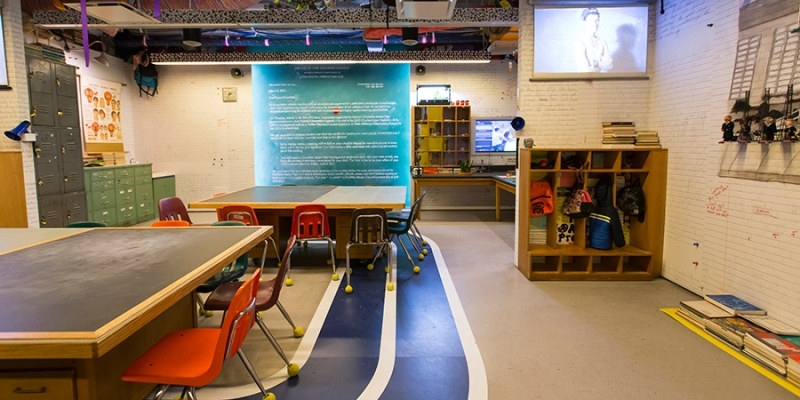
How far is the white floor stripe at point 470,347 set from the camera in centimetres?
263

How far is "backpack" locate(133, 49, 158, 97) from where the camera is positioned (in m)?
8.77

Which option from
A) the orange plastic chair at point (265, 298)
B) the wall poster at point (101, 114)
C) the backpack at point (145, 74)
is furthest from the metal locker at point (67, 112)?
the orange plastic chair at point (265, 298)

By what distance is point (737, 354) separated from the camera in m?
3.07

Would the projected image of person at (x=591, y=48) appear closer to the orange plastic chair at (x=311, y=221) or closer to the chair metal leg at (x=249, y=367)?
the orange plastic chair at (x=311, y=221)

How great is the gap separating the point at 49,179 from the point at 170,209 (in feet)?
9.57

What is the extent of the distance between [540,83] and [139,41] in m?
7.56

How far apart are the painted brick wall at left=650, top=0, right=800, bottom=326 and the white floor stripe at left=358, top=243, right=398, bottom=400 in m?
2.95

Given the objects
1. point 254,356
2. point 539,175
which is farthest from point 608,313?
point 254,356

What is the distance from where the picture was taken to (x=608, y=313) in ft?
12.6

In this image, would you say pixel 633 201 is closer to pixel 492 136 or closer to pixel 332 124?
pixel 492 136

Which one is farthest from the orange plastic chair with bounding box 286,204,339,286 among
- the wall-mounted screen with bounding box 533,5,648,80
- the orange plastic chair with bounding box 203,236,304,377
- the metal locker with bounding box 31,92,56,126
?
the metal locker with bounding box 31,92,56,126

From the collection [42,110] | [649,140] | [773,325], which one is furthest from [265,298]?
[42,110]

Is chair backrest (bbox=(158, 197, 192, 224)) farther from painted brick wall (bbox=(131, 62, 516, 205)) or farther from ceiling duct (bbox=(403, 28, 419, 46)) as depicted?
painted brick wall (bbox=(131, 62, 516, 205))

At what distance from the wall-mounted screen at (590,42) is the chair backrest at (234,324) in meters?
4.21
